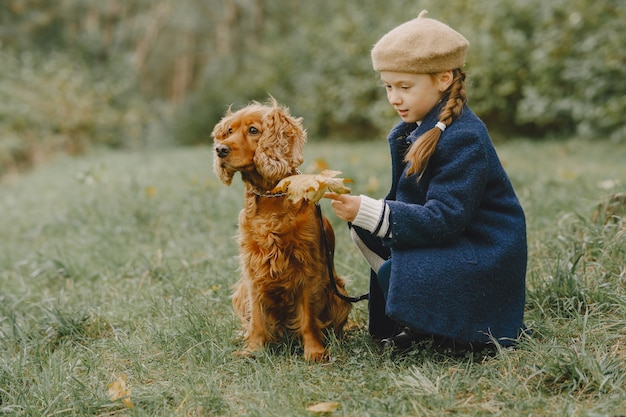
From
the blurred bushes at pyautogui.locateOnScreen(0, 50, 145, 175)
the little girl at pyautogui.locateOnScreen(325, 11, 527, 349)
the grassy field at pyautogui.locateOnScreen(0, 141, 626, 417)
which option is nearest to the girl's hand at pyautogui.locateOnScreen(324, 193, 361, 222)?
the little girl at pyautogui.locateOnScreen(325, 11, 527, 349)

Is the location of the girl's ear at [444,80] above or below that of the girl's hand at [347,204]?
above

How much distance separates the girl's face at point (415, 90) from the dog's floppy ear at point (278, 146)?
1.65ft

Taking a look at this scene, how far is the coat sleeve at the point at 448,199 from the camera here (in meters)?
2.45

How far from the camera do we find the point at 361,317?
330 cm

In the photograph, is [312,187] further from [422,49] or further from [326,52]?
[326,52]

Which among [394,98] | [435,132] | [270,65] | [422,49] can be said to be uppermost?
[422,49]

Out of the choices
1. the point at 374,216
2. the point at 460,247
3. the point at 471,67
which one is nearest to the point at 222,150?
the point at 374,216

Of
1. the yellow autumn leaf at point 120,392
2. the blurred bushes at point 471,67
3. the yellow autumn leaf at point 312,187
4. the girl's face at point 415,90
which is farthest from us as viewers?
the blurred bushes at point 471,67

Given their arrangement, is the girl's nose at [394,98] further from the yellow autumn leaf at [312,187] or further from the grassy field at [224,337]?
the grassy field at [224,337]

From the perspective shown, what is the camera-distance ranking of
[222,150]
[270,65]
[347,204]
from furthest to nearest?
[270,65], [222,150], [347,204]

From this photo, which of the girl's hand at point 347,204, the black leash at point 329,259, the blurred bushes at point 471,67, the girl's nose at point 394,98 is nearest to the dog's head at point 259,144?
the black leash at point 329,259

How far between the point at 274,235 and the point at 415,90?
855mm

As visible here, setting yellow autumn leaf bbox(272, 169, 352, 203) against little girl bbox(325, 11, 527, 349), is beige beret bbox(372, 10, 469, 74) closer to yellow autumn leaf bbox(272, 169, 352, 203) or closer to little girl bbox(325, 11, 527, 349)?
little girl bbox(325, 11, 527, 349)

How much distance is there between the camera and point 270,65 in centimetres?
1591
